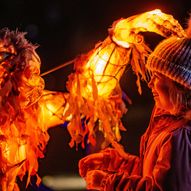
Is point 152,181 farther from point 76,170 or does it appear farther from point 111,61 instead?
point 76,170

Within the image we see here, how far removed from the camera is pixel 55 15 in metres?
5.75

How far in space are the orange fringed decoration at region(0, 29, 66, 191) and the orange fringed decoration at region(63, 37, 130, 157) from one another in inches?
6.6

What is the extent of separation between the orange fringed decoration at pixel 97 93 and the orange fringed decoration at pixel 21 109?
167mm

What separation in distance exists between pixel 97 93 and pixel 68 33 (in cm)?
380

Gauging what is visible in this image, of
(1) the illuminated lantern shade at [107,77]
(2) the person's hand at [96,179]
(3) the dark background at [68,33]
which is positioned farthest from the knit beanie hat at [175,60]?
(3) the dark background at [68,33]

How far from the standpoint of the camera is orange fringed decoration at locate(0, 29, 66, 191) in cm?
207

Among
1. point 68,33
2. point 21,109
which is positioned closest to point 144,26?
point 21,109

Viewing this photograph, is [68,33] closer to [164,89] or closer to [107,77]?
[107,77]

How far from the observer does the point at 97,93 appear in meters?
1.99

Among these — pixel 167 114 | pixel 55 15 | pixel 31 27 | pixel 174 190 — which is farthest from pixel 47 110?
pixel 55 15

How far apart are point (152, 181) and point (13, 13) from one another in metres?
3.87

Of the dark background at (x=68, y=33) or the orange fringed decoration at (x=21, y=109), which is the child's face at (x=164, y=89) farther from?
the dark background at (x=68, y=33)

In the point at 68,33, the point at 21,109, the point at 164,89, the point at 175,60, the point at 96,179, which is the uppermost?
the point at 175,60

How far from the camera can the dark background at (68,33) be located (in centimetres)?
475
